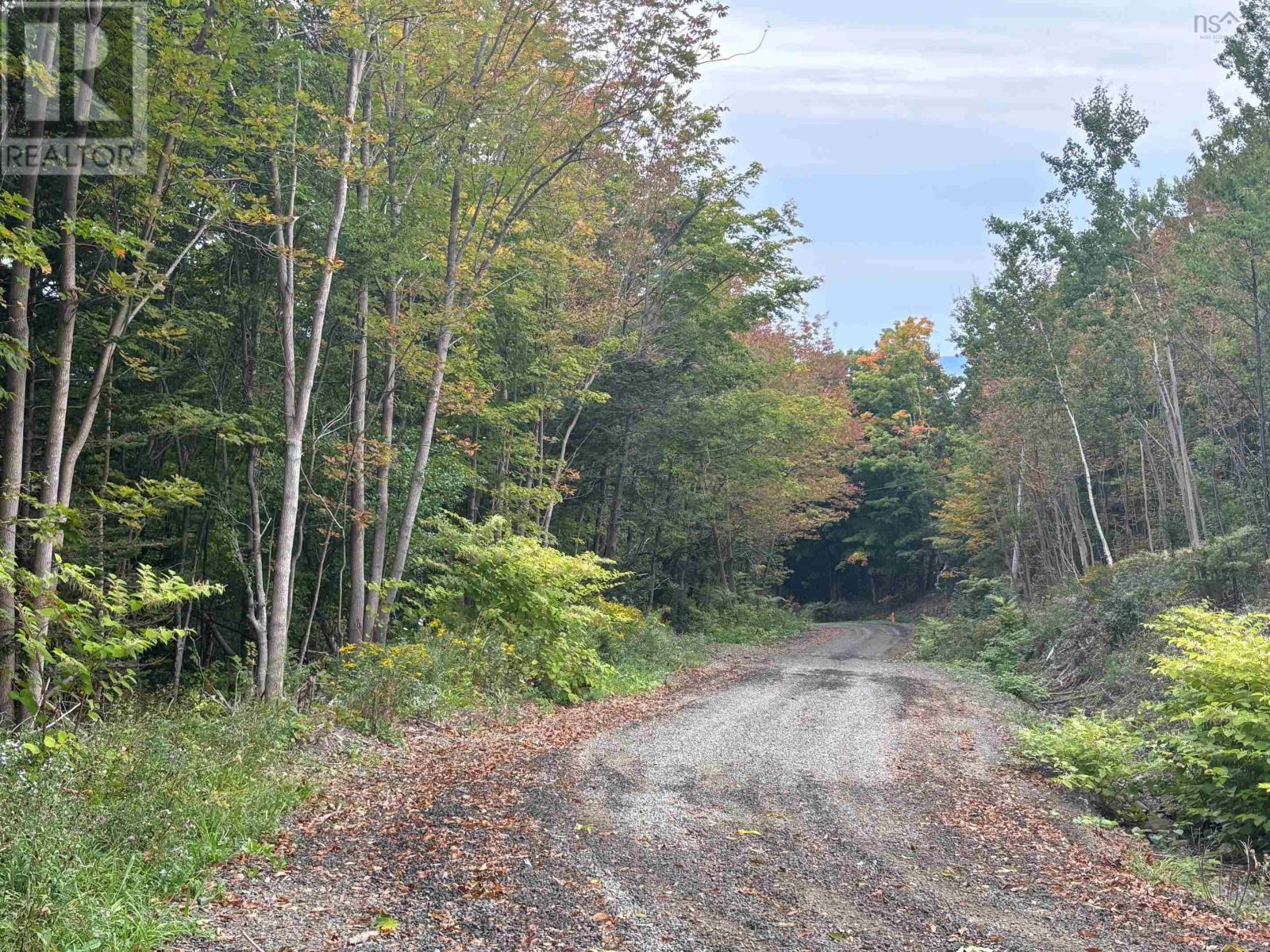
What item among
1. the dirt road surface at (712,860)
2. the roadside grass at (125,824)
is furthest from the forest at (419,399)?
the dirt road surface at (712,860)

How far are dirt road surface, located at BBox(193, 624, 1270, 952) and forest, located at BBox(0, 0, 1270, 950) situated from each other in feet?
2.98

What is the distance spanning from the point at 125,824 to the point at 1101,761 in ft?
26.9

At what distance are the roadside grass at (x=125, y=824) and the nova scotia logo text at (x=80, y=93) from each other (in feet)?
15.2

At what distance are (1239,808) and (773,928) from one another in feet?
16.1

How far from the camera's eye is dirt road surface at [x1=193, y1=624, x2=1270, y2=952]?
4965 mm

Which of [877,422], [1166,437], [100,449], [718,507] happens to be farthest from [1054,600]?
[877,422]

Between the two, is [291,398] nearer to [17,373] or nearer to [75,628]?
A: [17,373]

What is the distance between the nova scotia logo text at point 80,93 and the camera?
24.4 feet

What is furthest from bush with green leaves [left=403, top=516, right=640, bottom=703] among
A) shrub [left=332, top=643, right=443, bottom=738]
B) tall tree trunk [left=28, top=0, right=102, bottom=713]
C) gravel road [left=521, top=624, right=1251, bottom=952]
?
tall tree trunk [left=28, top=0, right=102, bottom=713]

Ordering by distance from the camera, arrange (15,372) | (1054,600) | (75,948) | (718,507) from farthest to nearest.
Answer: (718,507) < (1054,600) < (15,372) < (75,948)

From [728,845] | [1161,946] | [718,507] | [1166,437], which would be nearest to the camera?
[1161,946]

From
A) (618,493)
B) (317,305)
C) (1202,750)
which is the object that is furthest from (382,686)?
(618,493)

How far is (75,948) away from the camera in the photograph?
4.06 m

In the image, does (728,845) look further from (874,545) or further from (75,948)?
(874,545)
